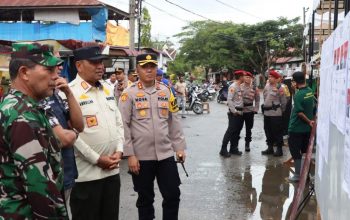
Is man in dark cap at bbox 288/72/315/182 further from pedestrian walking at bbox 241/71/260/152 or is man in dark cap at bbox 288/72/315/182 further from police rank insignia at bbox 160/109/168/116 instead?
police rank insignia at bbox 160/109/168/116

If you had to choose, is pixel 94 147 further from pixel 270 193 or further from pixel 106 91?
pixel 270 193

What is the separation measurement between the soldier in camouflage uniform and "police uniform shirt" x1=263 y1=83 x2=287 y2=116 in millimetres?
6973

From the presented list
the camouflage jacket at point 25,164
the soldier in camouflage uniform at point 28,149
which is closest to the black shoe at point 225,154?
the soldier in camouflage uniform at point 28,149

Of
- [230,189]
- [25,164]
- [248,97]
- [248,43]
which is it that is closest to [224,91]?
[248,97]

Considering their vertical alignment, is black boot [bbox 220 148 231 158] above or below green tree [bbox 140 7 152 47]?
below

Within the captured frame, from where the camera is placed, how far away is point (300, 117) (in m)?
6.37

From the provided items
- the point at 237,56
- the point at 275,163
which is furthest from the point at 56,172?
the point at 237,56

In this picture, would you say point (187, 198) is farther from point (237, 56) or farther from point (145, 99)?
point (237, 56)

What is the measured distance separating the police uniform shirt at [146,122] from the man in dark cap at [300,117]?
2.79 metres

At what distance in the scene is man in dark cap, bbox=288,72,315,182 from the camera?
6.38m

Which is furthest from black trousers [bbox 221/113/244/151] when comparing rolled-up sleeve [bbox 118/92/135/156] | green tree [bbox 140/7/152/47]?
green tree [bbox 140/7/152/47]

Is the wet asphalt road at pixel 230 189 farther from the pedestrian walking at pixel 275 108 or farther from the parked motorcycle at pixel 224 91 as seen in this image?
the parked motorcycle at pixel 224 91

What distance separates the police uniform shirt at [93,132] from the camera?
3.54 metres

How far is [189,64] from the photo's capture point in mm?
60125
